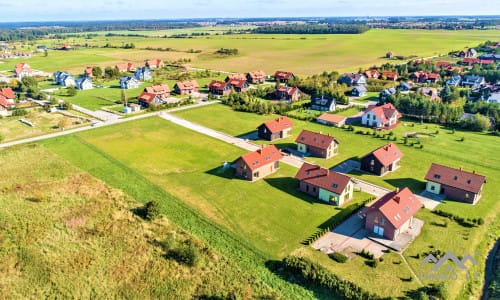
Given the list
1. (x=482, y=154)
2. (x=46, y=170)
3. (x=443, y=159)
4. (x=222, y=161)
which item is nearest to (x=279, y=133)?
(x=222, y=161)

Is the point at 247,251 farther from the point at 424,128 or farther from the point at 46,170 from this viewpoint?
the point at 424,128

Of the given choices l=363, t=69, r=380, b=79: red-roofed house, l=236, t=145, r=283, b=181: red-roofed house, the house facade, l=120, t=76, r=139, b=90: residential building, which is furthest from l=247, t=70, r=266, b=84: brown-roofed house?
l=236, t=145, r=283, b=181: red-roofed house

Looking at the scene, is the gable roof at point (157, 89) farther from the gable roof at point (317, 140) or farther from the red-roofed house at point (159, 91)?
the gable roof at point (317, 140)

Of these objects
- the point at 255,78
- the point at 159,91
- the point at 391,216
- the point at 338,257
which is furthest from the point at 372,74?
the point at 338,257

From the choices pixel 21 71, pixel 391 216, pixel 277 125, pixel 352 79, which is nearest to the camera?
pixel 391 216

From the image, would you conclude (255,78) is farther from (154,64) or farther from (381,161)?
(381,161)
